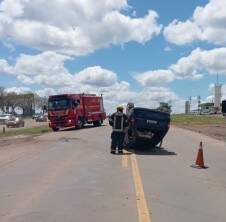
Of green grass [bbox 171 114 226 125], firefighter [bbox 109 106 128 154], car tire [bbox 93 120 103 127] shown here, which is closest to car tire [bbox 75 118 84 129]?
car tire [bbox 93 120 103 127]

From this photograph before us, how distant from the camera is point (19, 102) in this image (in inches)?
5979

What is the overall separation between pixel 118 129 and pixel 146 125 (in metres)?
1.92

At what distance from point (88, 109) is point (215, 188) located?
127ft

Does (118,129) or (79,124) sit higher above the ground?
(118,129)

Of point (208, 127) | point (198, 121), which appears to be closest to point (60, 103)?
point (208, 127)

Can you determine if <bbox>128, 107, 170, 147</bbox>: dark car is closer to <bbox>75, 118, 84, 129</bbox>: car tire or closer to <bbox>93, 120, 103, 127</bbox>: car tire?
<bbox>75, 118, 84, 129</bbox>: car tire

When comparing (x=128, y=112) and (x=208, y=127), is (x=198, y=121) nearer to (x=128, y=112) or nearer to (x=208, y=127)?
(x=208, y=127)

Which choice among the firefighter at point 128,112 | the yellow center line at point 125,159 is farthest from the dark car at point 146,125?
the yellow center line at point 125,159

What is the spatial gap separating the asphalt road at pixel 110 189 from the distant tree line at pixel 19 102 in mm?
127112

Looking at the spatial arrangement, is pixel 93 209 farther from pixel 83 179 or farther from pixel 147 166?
pixel 147 166

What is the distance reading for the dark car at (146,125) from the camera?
25266 millimetres

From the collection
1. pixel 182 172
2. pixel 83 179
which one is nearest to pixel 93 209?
pixel 83 179

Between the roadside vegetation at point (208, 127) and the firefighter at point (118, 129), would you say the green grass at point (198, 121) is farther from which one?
the firefighter at point (118, 129)

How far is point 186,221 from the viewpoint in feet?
31.6
